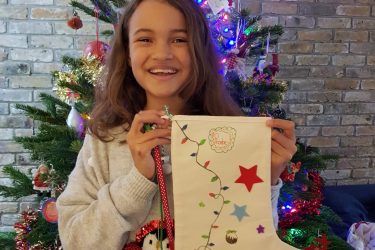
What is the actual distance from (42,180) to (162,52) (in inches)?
27.0

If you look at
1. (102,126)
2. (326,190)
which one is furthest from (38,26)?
(326,190)

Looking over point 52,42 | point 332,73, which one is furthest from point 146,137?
point 332,73

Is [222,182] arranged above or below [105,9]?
below

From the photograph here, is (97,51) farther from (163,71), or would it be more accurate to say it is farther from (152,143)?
(152,143)

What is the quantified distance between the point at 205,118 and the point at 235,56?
1.88 ft

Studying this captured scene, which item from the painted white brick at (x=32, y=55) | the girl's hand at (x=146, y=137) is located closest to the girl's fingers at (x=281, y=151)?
the girl's hand at (x=146, y=137)

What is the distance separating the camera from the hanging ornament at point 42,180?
1.30 metres

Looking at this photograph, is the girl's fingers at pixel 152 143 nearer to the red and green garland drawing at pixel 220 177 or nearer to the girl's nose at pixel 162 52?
the red and green garland drawing at pixel 220 177

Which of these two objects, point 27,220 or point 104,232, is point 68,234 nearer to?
point 104,232

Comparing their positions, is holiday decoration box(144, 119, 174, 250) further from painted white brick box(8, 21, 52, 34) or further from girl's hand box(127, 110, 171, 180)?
painted white brick box(8, 21, 52, 34)

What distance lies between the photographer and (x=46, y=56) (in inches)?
81.1

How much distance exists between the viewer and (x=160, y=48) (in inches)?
36.7

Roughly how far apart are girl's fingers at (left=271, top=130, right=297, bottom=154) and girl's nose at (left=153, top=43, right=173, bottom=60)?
1.07 feet

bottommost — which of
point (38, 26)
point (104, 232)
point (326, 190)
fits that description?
point (326, 190)
